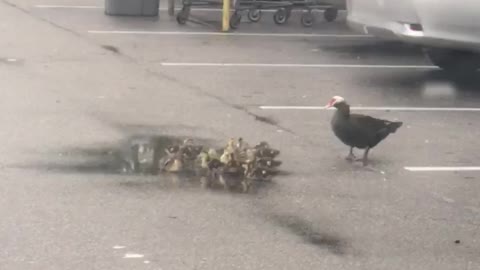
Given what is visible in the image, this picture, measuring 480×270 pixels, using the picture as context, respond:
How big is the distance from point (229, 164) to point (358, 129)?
1088 mm

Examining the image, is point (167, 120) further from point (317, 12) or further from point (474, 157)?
point (317, 12)

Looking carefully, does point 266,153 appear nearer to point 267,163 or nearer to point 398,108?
point 267,163

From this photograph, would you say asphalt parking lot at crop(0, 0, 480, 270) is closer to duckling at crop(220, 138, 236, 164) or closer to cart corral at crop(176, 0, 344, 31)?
duckling at crop(220, 138, 236, 164)

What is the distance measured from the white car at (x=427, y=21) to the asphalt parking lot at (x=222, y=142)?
1.91 feet

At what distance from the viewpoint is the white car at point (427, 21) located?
34.7 ft

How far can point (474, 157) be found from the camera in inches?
335

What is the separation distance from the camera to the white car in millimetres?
10586

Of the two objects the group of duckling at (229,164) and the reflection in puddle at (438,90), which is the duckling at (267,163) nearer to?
the group of duckling at (229,164)

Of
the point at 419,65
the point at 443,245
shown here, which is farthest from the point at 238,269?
the point at 419,65

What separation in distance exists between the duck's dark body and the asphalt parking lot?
6.4 inches

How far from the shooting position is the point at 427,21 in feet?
35.4

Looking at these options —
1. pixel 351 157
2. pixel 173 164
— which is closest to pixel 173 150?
pixel 173 164

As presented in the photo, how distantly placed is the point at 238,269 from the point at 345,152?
2972mm

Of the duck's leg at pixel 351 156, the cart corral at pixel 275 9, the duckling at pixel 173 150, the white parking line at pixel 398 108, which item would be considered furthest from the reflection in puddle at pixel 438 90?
the cart corral at pixel 275 9
